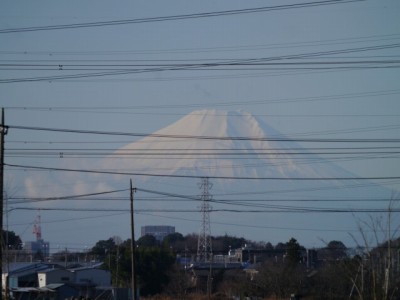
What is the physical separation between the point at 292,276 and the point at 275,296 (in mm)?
2544

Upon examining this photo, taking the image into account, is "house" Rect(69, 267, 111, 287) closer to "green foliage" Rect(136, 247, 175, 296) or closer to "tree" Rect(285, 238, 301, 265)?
"green foliage" Rect(136, 247, 175, 296)

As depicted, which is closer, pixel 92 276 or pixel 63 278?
pixel 63 278

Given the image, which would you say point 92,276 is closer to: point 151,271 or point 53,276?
point 53,276

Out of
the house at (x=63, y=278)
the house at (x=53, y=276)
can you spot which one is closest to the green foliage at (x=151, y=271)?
the house at (x=63, y=278)

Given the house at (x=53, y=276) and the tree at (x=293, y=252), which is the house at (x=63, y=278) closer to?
the house at (x=53, y=276)

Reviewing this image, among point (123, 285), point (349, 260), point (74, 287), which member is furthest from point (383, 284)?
point (123, 285)

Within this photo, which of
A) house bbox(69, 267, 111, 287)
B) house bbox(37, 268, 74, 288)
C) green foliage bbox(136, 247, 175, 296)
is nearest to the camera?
house bbox(37, 268, 74, 288)

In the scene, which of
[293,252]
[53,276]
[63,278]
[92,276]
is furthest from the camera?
[293,252]

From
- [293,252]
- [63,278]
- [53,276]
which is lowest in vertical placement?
[63,278]

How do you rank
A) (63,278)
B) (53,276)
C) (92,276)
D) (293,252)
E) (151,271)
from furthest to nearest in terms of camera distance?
(151,271)
(293,252)
(92,276)
(63,278)
(53,276)

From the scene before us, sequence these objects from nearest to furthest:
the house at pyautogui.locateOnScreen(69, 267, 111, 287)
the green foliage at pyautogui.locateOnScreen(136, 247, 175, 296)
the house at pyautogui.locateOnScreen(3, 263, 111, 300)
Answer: the house at pyautogui.locateOnScreen(3, 263, 111, 300), the house at pyautogui.locateOnScreen(69, 267, 111, 287), the green foliage at pyautogui.locateOnScreen(136, 247, 175, 296)

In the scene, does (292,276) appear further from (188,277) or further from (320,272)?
(188,277)

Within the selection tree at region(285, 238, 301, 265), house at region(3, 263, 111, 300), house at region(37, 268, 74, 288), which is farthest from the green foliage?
tree at region(285, 238, 301, 265)

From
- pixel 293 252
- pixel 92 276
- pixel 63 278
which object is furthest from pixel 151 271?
pixel 293 252
